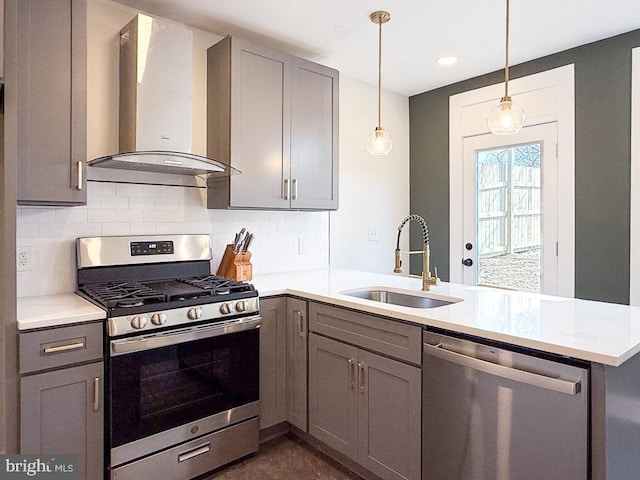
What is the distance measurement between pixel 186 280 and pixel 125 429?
86 cm

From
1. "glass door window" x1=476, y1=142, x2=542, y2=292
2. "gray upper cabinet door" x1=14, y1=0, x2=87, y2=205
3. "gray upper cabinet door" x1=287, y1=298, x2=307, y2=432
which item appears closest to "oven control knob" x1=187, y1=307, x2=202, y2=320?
"gray upper cabinet door" x1=287, y1=298, x2=307, y2=432

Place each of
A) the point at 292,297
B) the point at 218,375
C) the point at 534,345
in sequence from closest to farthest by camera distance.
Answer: the point at 534,345 < the point at 218,375 < the point at 292,297

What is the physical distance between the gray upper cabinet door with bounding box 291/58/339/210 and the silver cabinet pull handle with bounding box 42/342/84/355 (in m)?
1.54

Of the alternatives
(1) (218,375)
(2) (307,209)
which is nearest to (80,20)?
(2) (307,209)

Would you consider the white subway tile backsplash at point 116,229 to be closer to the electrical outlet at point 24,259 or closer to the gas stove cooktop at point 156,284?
the gas stove cooktop at point 156,284

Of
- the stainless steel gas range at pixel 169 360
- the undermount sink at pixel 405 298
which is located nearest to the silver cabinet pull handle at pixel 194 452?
the stainless steel gas range at pixel 169 360

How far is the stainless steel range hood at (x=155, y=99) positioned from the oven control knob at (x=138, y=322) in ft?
2.64

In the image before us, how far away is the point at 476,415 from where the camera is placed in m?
1.62

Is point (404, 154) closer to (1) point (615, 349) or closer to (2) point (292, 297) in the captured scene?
(2) point (292, 297)

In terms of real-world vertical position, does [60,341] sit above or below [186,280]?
below

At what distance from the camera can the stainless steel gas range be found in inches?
73.5

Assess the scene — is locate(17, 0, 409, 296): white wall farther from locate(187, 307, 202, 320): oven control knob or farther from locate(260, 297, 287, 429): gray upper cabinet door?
locate(187, 307, 202, 320): oven control knob

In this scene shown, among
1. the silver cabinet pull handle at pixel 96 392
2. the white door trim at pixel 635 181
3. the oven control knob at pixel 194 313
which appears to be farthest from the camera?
the white door trim at pixel 635 181

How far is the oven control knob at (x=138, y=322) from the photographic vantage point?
1.86m
